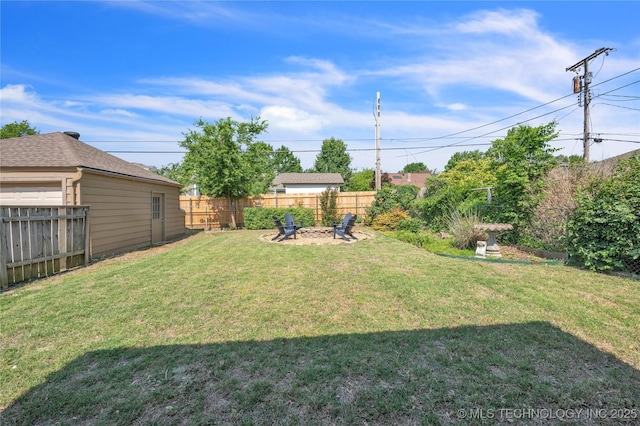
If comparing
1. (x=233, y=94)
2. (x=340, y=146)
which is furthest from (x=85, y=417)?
(x=340, y=146)

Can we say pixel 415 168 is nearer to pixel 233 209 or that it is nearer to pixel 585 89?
pixel 585 89

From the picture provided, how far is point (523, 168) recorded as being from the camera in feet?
25.0

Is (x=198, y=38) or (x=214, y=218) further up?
(x=198, y=38)

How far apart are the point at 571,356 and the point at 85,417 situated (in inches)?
157

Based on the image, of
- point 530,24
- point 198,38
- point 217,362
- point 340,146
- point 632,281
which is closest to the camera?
point 217,362

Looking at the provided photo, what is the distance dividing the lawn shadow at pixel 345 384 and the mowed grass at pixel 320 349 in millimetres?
14

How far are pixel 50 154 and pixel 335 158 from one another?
37.5 metres

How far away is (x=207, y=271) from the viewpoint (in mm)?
5766

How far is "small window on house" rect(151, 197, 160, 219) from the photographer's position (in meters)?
10.5

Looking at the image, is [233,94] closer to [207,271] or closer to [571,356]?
[207,271]

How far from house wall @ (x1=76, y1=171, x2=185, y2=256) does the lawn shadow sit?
20.4ft

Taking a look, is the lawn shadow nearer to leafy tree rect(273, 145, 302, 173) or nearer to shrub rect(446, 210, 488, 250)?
shrub rect(446, 210, 488, 250)

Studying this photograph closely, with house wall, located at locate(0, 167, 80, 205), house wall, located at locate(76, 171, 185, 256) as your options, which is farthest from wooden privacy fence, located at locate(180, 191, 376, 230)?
house wall, located at locate(0, 167, 80, 205)

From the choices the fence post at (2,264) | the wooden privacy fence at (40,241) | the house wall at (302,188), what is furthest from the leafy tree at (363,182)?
the fence post at (2,264)
